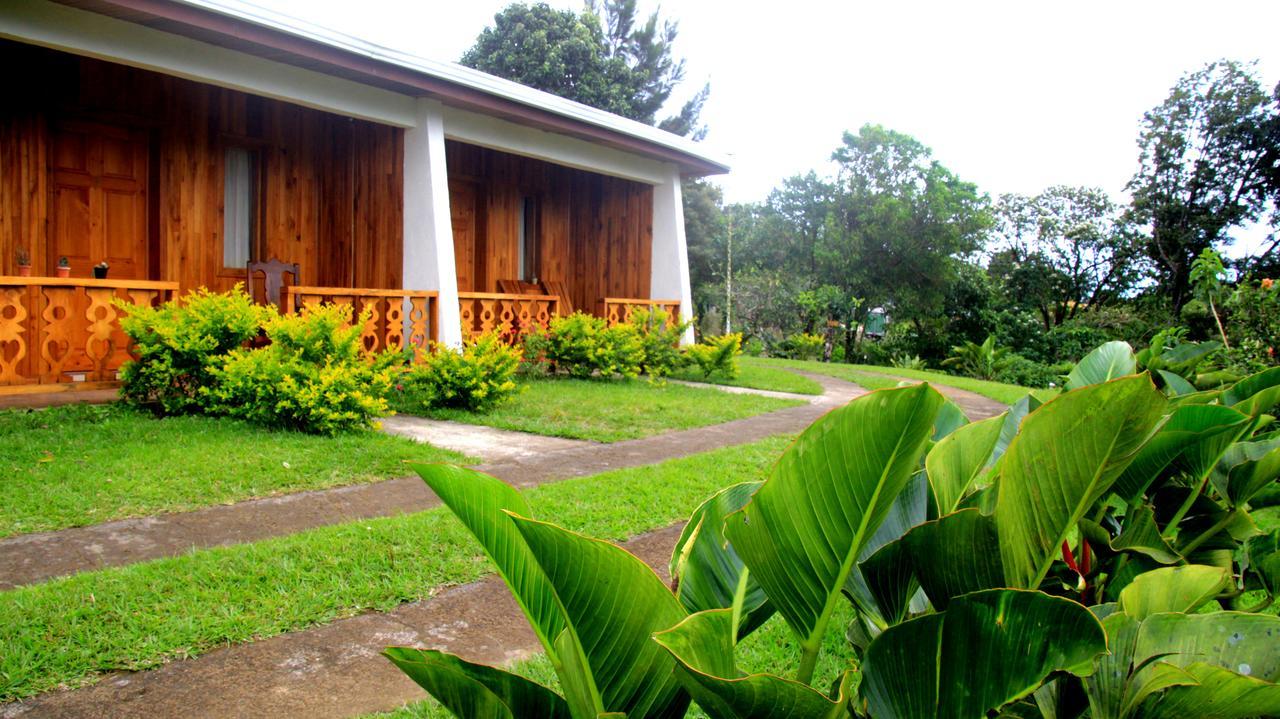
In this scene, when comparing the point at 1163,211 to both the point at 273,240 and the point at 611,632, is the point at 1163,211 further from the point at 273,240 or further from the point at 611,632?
the point at 611,632

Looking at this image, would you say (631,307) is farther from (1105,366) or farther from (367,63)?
(1105,366)

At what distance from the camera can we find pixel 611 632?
0.78 m

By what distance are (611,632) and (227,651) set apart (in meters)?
2.36

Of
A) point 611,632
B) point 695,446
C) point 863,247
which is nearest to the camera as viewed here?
point 611,632

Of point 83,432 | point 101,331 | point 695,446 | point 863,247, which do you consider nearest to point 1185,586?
point 695,446

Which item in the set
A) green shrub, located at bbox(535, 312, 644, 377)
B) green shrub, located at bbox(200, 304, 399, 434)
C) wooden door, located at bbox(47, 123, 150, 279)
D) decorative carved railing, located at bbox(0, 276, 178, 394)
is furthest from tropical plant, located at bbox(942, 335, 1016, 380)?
decorative carved railing, located at bbox(0, 276, 178, 394)

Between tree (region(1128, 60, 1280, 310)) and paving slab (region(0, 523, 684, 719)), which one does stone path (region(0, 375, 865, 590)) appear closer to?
paving slab (region(0, 523, 684, 719))

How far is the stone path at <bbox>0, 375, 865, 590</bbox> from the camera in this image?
3.45 metres

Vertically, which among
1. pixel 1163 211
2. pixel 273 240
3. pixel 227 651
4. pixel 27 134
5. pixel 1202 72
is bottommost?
pixel 227 651

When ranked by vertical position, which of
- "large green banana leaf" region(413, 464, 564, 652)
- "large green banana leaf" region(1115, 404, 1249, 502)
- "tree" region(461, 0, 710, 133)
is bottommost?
"large green banana leaf" region(413, 464, 564, 652)

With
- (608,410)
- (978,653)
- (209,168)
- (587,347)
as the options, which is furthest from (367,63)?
(978,653)

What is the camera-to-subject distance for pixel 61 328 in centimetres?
653

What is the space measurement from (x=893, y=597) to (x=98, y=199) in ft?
31.8

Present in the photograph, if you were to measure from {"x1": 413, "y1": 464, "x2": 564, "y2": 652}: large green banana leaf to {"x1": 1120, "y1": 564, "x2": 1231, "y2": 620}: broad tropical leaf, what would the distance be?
588 millimetres
